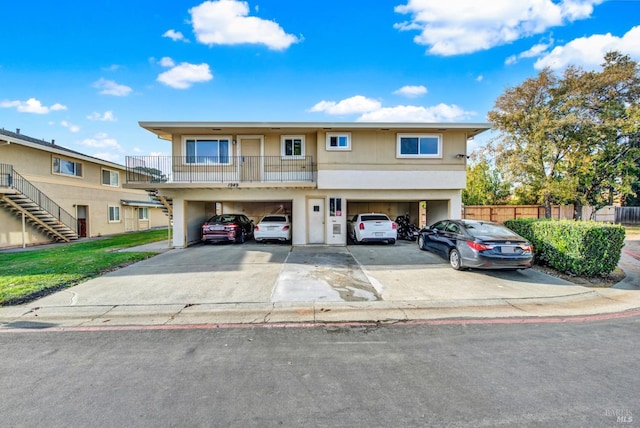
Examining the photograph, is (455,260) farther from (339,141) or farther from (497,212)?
(497,212)

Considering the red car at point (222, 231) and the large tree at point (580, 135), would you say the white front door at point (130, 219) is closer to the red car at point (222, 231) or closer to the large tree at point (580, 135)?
the red car at point (222, 231)

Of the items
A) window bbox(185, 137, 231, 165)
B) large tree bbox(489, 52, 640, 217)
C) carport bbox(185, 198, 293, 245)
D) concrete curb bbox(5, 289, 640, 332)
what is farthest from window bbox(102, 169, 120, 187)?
large tree bbox(489, 52, 640, 217)

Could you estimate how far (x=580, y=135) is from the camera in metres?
18.6

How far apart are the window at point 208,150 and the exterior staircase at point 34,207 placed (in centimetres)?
1023

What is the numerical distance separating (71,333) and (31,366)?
1067 millimetres

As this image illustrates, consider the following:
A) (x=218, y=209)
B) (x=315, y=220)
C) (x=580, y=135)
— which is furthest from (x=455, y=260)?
(x=580, y=135)

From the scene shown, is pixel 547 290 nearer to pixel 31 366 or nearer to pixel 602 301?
pixel 602 301

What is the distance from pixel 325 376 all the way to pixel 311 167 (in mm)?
11176

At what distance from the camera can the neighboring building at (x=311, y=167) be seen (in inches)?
514

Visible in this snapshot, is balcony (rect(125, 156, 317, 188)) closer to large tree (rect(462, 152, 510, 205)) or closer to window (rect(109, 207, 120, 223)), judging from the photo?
window (rect(109, 207, 120, 223))

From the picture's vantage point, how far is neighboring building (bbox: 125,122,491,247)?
42.9 ft

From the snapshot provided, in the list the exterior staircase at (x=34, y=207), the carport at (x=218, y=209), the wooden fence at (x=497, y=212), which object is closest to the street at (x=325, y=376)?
the carport at (x=218, y=209)

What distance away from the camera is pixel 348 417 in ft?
9.11

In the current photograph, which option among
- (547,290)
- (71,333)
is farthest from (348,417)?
(547,290)
